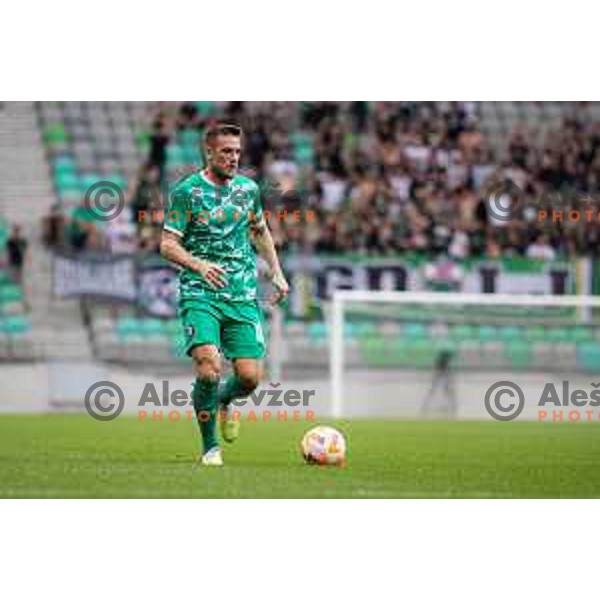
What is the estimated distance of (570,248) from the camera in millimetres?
18609

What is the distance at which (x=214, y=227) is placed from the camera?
28.0 ft

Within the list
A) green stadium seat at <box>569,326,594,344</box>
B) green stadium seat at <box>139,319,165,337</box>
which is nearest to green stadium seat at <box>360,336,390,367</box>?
green stadium seat at <box>569,326,594,344</box>

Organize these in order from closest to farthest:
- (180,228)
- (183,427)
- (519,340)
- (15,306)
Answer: (180,228)
(183,427)
(519,340)
(15,306)

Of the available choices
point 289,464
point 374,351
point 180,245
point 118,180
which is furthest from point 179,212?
point 118,180

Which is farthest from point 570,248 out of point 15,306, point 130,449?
point 130,449

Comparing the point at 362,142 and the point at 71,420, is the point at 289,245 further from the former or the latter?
the point at 71,420

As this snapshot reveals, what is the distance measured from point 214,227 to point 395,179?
11490 mm

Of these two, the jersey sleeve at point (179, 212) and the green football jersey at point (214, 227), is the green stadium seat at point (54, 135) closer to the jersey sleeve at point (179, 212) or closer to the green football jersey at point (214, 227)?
the green football jersey at point (214, 227)

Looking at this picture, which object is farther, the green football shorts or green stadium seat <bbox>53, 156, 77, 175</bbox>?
green stadium seat <bbox>53, 156, 77, 175</bbox>

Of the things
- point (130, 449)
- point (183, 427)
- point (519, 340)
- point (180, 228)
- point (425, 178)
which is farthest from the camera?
point (425, 178)

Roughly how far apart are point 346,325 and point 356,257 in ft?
7.80

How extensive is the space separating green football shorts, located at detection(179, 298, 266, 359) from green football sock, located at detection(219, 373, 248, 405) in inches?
5.2

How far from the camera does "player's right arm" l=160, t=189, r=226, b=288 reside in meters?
8.31

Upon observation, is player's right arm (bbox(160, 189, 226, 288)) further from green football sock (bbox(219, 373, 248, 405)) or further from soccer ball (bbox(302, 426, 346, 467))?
soccer ball (bbox(302, 426, 346, 467))
